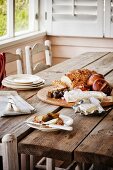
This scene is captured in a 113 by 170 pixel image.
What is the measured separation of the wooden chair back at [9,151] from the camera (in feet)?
4.89

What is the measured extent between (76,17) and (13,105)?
8.44 ft

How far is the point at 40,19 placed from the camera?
4.84 meters

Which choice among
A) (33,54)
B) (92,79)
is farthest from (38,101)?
(33,54)

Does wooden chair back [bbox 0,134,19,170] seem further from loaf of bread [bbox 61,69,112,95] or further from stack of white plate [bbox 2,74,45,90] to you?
stack of white plate [bbox 2,74,45,90]

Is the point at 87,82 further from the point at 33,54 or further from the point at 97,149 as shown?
the point at 33,54

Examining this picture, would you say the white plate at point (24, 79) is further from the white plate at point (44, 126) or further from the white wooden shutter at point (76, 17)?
the white wooden shutter at point (76, 17)

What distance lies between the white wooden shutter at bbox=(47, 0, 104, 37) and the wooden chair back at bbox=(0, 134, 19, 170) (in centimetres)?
318

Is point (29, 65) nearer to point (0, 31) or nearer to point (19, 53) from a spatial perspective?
point (19, 53)

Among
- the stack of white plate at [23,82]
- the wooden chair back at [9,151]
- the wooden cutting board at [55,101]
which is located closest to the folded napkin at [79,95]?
the wooden cutting board at [55,101]

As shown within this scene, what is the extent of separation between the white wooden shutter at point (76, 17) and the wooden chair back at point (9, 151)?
318 cm

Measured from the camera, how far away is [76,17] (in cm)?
457

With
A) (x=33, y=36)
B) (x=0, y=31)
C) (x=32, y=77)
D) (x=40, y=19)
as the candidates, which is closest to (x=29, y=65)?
(x=32, y=77)

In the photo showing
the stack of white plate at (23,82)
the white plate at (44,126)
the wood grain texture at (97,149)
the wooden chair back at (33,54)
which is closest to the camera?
the wood grain texture at (97,149)

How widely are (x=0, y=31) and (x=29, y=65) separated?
3.03ft
